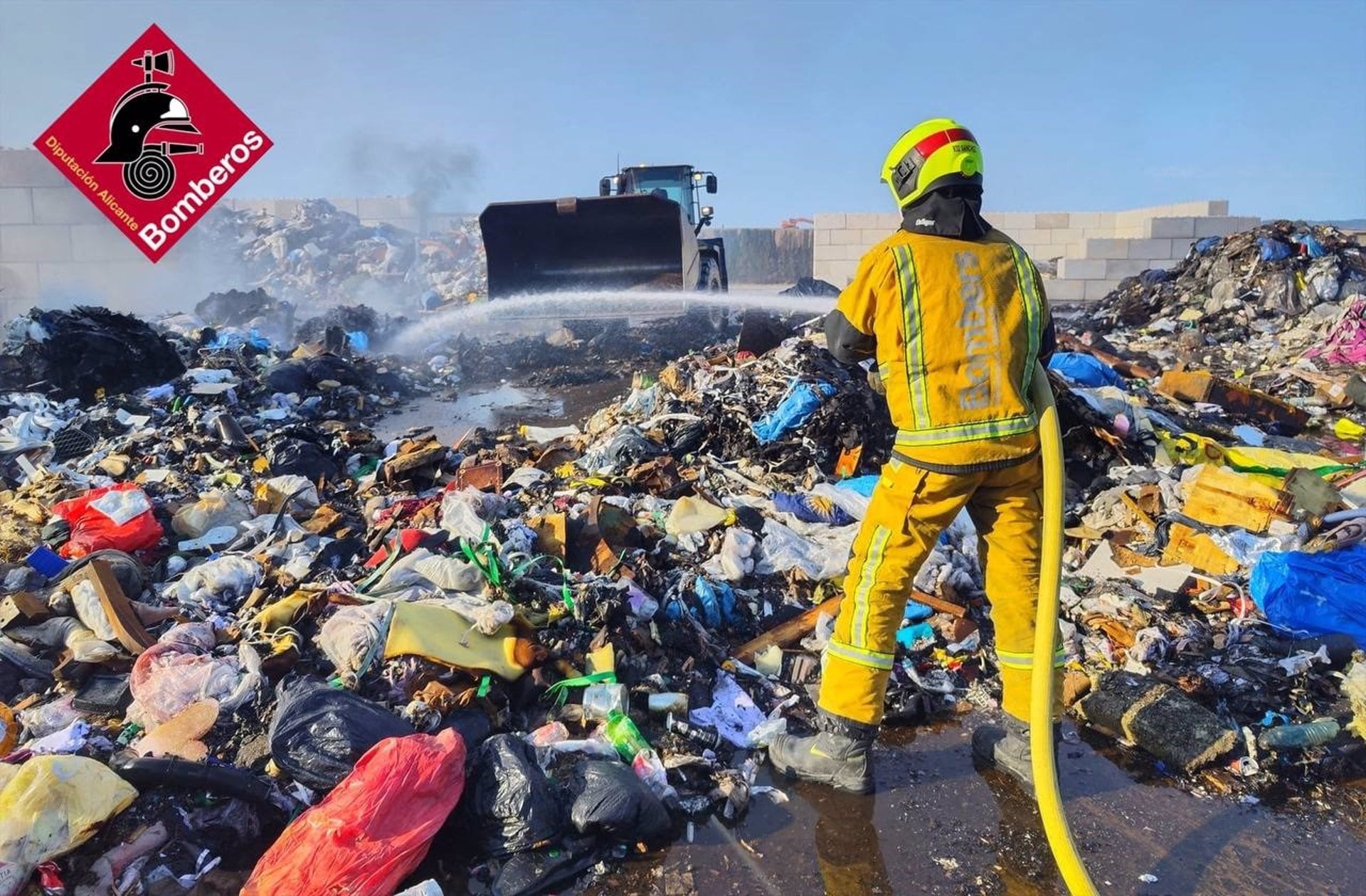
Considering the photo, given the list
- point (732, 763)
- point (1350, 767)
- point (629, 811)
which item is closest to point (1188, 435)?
point (1350, 767)

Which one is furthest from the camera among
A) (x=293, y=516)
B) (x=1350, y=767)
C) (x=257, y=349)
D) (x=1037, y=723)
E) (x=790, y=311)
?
(x=790, y=311)

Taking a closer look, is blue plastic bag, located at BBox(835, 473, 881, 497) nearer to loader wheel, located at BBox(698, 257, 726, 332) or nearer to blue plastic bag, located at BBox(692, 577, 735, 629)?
blue plastic bag, located at BBox(692, 577, 735, 629)

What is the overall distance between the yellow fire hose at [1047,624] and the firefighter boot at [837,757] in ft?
1.56

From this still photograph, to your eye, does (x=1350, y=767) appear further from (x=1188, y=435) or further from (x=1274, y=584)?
(x=1188, y=435)

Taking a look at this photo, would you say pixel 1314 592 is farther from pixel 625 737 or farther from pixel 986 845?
pixel 625 737

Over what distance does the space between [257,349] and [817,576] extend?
9109 mm

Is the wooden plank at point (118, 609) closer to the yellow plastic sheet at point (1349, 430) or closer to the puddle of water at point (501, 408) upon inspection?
the puddle of water at point (501, 408)

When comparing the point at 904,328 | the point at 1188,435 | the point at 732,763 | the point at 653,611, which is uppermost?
the point at 904,328

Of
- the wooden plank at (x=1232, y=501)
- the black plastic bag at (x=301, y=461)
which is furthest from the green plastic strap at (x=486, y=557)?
the wooden plank at (x=1232, y=501)

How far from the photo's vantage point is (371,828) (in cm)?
189

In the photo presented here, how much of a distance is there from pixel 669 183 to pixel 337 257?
596 inches

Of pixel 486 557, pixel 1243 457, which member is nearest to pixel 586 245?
pixel 486 557

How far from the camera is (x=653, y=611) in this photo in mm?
3188

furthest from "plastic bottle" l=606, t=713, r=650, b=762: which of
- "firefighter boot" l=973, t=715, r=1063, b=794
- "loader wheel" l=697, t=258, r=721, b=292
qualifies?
"loader wheel" l=697, t=258, r=721, b=292
